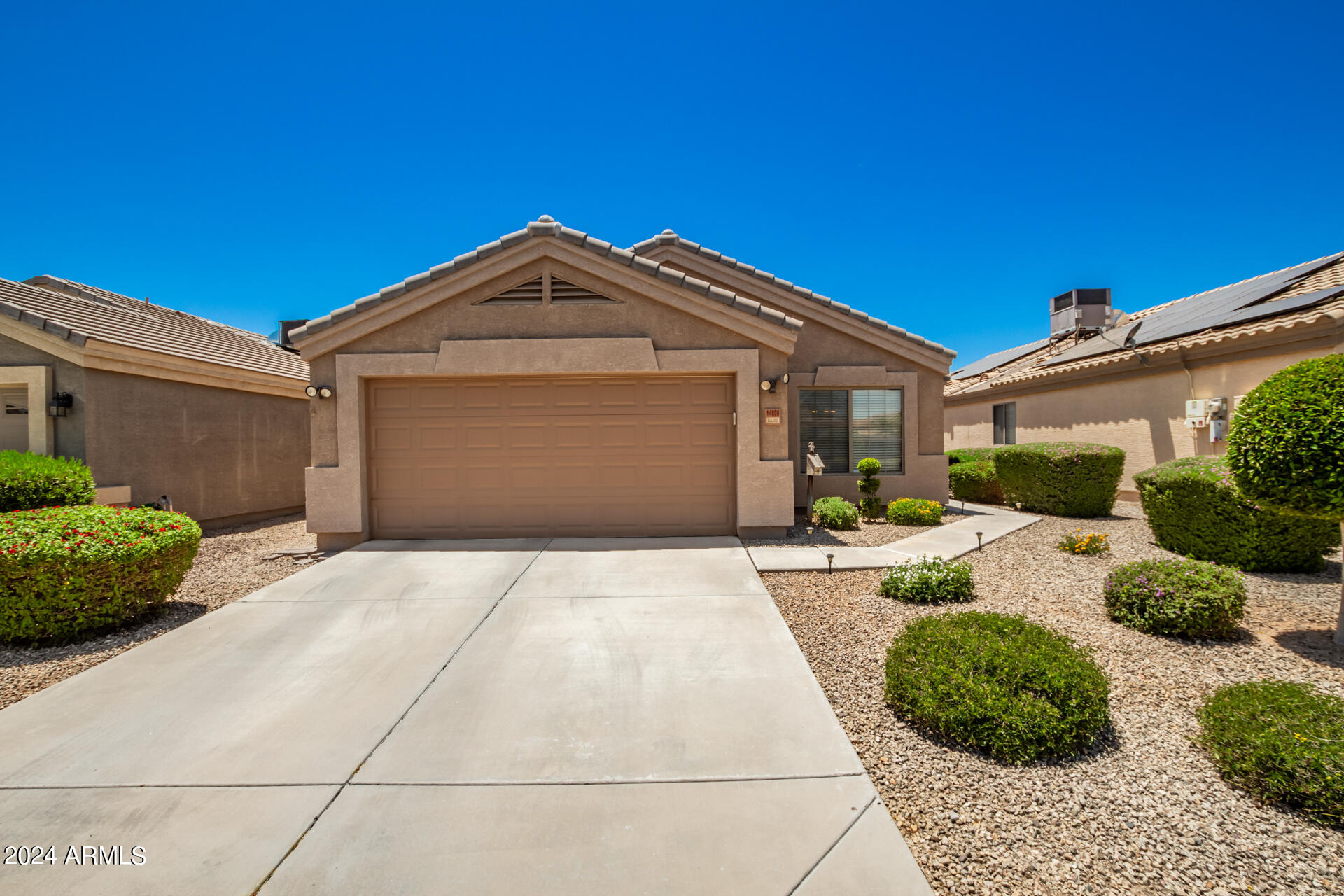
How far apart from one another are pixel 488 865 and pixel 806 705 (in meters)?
2.11

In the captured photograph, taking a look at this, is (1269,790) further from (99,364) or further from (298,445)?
(298,445)

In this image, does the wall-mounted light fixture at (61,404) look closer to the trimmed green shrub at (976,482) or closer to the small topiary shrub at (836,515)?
the small topiary shrub at (836,515)

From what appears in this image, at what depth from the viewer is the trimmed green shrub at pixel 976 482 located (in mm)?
13367

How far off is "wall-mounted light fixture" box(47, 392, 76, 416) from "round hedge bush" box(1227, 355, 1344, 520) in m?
14.7

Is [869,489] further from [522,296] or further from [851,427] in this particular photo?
[522,296]

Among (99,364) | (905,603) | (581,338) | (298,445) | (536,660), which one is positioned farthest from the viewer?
(298,445)

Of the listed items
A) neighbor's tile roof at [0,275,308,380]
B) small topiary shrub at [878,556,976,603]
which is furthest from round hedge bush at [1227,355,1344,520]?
neighbor's tile roof at [0,275,308,380]

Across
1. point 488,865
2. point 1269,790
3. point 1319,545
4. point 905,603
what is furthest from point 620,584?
point 1319,545

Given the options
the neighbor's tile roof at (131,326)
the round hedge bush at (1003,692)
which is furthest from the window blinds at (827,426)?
the neighbor's tile roof at (131,326)

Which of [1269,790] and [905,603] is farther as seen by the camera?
[905,603]

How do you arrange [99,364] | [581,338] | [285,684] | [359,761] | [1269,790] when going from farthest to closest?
[99,364] < [581,338] < [285,684] < [359,761] < [1269,790]

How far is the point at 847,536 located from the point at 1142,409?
313 inches

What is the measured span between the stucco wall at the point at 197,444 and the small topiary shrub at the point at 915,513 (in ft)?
41.0

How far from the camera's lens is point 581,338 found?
28.2 ft
